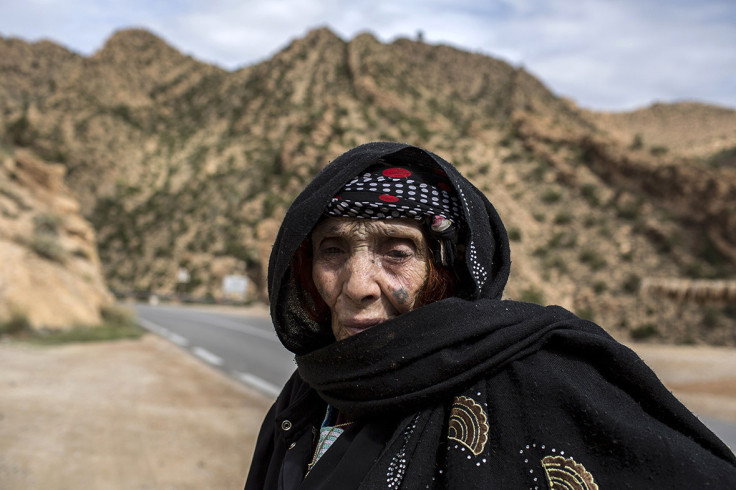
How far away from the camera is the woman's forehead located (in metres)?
1.38

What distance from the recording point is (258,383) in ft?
32.0

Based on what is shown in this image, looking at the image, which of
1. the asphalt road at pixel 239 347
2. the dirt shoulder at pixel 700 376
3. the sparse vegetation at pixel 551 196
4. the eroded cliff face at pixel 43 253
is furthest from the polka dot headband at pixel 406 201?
the sparse vegetation at pixel 551 196

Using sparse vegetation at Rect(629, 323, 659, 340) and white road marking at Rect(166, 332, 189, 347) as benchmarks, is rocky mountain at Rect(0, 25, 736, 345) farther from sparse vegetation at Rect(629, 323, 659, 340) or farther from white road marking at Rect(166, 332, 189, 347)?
white road marking at Rect(166, 332, 189, 347)

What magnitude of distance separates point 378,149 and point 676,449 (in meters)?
0.90

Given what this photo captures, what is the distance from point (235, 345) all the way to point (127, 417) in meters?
7.47

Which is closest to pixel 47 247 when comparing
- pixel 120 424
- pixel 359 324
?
pixel 120 424

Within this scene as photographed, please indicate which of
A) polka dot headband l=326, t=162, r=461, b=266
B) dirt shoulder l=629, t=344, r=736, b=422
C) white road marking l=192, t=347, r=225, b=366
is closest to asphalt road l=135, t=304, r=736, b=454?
white road marking l=192, t=347, r=225, b=366

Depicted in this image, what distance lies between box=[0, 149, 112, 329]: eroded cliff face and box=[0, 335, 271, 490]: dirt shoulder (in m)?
3.98

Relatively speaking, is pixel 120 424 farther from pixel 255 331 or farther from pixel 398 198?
pixel 255 331

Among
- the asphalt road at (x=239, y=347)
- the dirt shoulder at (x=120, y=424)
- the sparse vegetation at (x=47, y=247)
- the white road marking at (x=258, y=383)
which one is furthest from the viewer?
the sparse vegetation at (x=47, y=247)

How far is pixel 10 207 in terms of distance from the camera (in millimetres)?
18094

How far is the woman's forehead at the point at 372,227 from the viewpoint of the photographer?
4.53ft

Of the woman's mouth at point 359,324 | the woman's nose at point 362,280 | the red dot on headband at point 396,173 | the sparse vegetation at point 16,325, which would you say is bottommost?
the sparse vegetation at point 16,325

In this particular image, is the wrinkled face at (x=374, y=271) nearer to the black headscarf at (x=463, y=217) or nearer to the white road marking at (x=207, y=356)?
the black headscarf at (x=463, y=217)
